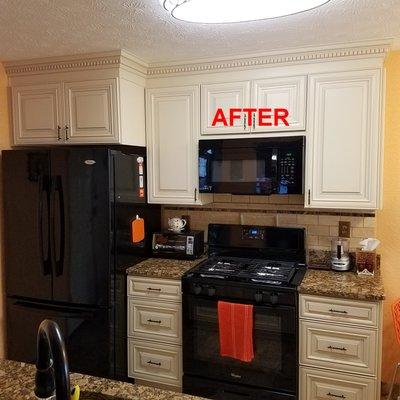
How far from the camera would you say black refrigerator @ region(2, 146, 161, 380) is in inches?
108

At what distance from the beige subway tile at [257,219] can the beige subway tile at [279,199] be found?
0.11 meters

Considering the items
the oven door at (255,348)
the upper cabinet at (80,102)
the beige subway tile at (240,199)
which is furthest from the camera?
the beige subway tile at (240,199)

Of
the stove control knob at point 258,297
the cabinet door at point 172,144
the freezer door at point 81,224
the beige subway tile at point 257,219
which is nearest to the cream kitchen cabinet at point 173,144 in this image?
the cabinet door at point 172,144

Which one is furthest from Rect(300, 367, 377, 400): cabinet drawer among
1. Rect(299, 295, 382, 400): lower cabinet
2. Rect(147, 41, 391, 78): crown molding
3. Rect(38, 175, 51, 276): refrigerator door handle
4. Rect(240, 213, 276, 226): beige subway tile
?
Rect(147, 41, 391, 78): crown molding

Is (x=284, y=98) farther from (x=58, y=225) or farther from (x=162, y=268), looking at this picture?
(x=58, y=225)

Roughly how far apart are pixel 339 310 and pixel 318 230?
733mm

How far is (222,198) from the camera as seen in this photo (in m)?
3.28

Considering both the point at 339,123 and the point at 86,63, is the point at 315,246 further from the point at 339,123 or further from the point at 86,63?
the point at 86,63

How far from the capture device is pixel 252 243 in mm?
3127

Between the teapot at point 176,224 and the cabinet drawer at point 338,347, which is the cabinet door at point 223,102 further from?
the cabinet drawer at point 338,347

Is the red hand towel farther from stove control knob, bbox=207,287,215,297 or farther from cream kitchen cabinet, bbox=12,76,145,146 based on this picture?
cream kitchen cabinet, bbox=12,76,145,146

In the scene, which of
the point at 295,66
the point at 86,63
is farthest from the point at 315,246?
the point at 86,63

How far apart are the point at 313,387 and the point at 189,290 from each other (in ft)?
3.13

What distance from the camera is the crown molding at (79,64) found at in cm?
279
